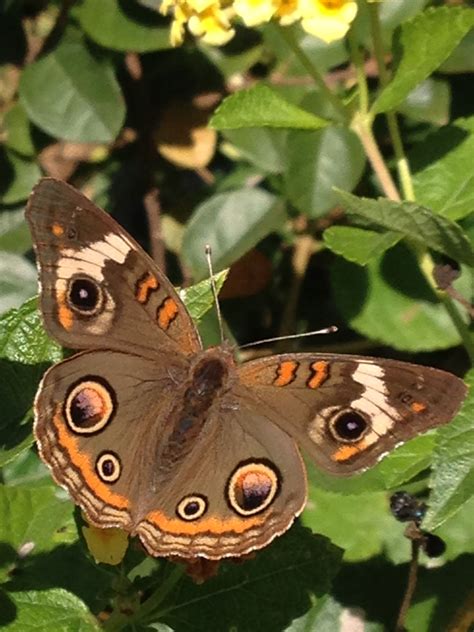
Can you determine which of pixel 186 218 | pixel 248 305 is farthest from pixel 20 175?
pixel 248 305

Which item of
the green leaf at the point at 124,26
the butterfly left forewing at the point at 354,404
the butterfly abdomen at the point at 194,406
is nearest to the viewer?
the butterfly left forewing at the point at 354,404

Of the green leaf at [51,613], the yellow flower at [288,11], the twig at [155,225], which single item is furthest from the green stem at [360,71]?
the green leaf at [51,613]

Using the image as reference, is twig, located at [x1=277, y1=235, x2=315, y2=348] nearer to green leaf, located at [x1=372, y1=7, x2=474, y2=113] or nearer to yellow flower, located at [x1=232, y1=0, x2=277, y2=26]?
green leaf, located at [x1=372, y1=7, x2=474, y2=113]

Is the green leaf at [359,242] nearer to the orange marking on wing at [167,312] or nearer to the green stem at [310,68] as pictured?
the green stem at [310,68]

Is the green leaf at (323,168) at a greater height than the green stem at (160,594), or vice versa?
the green leaf at (323,168)

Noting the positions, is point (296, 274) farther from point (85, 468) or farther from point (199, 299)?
point (85, 468)
